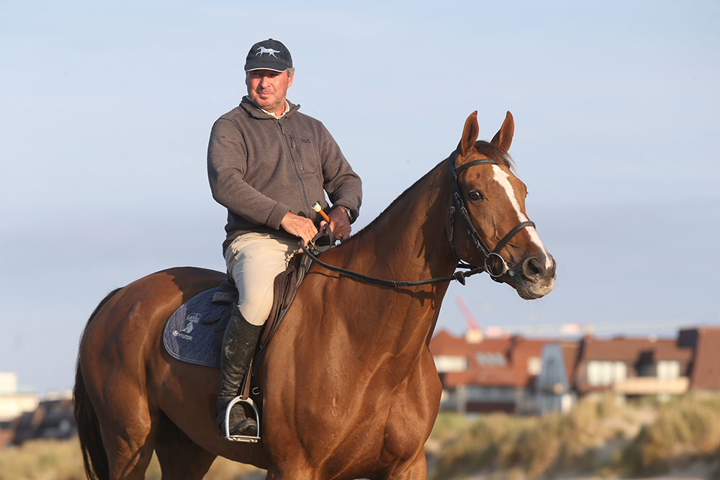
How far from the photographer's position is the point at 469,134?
5590 mm

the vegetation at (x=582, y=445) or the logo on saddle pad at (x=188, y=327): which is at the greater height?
the logo on saddle pad at (x=188, y=327)

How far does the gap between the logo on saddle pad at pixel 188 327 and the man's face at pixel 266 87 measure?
1493 mm

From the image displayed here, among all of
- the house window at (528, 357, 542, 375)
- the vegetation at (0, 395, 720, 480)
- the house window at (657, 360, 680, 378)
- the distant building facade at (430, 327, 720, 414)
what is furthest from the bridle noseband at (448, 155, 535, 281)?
the house window at (528, 357, 542, 375)

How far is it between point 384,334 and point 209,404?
1328mm

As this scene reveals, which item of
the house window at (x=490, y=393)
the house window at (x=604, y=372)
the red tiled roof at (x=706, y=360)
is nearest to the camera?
the red tiled roof at (x=706, y=360)

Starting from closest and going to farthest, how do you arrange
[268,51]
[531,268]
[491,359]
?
1. [531,268]
2. [268,51]
3. [491,359]

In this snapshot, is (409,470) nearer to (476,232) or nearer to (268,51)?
(476,232)

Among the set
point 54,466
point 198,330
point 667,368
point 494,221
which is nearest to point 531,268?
point 494,221

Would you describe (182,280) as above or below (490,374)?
above

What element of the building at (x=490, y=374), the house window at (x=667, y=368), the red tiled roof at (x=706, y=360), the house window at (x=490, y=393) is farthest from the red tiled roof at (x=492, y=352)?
the red tiled roof at (x=706, y=360)

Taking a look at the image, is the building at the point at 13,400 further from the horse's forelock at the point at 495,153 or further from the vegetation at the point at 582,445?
the horse's forelock at the point at 495,153

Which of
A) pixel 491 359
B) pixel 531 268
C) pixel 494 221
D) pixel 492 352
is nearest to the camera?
pixel 531 268

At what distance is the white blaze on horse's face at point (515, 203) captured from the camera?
5.07m

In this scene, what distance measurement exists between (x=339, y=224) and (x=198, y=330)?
1.16 metres
